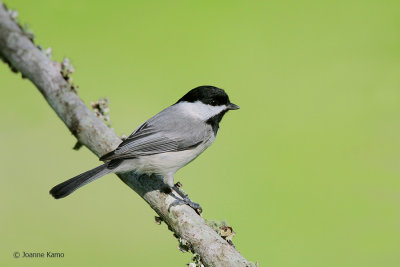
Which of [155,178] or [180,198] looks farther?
[155,178]

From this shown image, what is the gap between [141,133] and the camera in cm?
225

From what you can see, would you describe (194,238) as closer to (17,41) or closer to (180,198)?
(180,198)

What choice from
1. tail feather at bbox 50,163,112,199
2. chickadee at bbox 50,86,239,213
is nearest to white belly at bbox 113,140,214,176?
chickadee at bbox 50,86,239,213

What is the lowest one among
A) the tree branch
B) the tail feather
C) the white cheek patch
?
the tail feather

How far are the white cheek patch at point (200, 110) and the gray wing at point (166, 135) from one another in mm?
39

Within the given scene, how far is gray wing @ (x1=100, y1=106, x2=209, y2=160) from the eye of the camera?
219 centimetres

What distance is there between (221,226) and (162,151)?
53 centimetres

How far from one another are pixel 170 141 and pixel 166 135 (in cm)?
4

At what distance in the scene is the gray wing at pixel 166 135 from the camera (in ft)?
7.18

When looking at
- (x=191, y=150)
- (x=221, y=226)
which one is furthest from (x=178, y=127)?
(x=221, y=226)

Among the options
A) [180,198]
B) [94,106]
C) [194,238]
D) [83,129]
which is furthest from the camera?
[94,106]

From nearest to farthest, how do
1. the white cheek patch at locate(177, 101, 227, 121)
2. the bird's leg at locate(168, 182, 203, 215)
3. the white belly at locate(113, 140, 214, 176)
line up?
the bird's leg at locate(168, 182, 203, 215) → the white belly at locate(113, 140, 214, 176) → the white cheek patch at locate(177, 101, 227, 121)

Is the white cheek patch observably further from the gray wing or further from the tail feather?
the tail feather

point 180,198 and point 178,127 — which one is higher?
point 178,127
